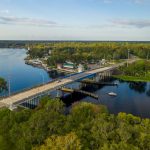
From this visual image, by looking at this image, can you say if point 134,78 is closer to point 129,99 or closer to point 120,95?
point 120,95

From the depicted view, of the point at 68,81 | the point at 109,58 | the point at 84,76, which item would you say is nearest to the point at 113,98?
the point at 68,81

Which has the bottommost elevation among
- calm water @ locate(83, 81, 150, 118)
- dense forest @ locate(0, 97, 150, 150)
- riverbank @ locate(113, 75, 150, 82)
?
calm water @ locate(83, 81, 150, 118)

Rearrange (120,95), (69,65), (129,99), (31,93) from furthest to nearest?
(69,65) → (120,95) → (129,99) → (31,93)

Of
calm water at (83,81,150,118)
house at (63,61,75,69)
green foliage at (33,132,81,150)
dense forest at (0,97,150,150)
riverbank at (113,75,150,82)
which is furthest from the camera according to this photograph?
house at (63,61,75,69)

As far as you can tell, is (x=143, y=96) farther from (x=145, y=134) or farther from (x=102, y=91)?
(x=145, y=134)

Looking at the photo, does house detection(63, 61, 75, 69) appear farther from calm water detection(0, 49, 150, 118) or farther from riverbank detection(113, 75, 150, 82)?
riverbank detection(113, 75, 150, 82)

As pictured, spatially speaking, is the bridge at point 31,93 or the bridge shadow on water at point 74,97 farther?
the bridge shadow on water at point 74,97

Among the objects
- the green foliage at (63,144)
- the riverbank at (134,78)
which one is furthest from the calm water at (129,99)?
the green foliage at (63,144)

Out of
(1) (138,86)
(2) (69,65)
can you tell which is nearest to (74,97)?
(1) (138,86)

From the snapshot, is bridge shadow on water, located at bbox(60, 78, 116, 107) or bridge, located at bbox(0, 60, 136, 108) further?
bridge shadow on water, located at bbox(60, 78, 116, 107)

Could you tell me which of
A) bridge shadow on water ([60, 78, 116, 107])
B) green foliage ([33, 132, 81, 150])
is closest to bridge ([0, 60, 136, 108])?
bridge shadow on water ([60, 78, 116, 107])

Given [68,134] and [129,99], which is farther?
[129,99]

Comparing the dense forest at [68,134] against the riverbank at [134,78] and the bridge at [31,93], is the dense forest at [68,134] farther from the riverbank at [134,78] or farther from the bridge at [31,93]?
the riverbank at [134,78]
